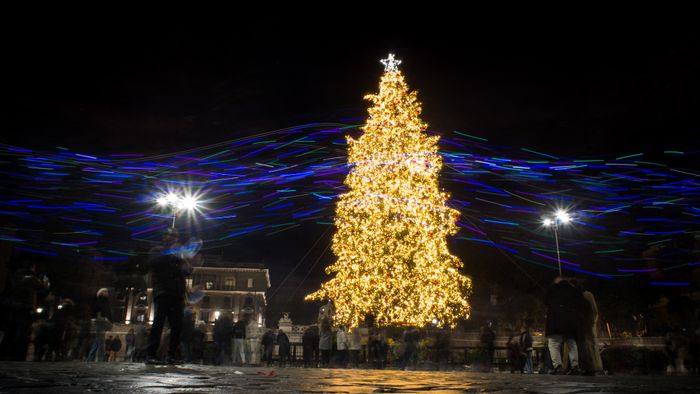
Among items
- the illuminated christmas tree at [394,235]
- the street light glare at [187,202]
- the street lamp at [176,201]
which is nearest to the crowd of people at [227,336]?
the illuminated christmas tree at [394,235]

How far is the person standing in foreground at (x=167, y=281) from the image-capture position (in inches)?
279

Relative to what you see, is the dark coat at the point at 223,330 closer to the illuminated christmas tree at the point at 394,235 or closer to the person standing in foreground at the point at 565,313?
the illuminated christmas tree at the point at 394,235

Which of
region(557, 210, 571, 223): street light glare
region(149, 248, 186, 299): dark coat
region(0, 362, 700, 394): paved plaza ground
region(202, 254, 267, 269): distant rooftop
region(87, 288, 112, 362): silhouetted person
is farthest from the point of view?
region(202, 254, 267, 269): distant rooftop

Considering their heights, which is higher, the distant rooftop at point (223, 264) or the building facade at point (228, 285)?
the distant rooftop at point (223, 264)

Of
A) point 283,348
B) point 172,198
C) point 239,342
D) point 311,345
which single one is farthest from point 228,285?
point 239,342

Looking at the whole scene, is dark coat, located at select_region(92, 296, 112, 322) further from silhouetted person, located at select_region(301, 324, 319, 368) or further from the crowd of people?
silhouetted person, located at select_region(301, 324, 319, 368)

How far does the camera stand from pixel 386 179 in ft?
63.5

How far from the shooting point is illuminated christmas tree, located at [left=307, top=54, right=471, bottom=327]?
1833cm

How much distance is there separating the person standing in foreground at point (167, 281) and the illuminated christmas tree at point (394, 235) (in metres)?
11.6

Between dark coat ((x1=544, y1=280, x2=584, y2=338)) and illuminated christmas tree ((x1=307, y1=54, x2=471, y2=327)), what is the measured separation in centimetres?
908

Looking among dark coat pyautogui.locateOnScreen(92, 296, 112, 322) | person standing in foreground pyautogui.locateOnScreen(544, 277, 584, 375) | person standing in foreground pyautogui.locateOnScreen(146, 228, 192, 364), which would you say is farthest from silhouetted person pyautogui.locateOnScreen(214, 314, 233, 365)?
person standing in foreground pyautogui.locateOnScreen(544, 277, 584, 375)

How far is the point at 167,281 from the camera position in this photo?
709 cm

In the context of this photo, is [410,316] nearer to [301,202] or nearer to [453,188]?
[301,202]

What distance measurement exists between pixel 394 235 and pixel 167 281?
1278 centimetres
